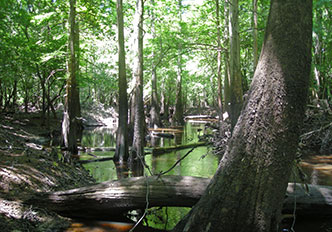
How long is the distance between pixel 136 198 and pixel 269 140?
7.08 feet

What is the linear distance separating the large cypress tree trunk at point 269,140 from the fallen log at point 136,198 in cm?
130

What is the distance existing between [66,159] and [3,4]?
911 centimetres

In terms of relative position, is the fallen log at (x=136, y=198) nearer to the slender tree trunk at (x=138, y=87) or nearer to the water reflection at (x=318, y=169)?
the water reflection at (x=318, y=169)

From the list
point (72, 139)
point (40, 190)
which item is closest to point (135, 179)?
point (40, 190)

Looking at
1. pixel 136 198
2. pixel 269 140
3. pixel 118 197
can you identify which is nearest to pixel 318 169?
pixel 136 198

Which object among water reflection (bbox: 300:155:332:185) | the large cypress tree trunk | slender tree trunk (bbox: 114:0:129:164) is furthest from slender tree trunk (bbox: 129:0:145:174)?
the large cypress tree trunk

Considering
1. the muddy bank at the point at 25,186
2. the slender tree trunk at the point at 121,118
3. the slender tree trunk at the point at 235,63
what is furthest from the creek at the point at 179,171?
the slender tree trunk at the point at 235,63

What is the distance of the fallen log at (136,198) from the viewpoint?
4016mm

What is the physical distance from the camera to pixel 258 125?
269 cm

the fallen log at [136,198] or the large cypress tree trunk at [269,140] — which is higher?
the large cypress tree trunk at [269,140]

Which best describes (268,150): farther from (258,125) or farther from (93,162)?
(93,162)

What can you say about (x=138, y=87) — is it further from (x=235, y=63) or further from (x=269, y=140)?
(x=269, y=140)

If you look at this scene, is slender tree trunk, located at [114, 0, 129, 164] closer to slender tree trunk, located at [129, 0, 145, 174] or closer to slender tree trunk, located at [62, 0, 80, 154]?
slender tree trunk, located at [129, 0, 145, 174]

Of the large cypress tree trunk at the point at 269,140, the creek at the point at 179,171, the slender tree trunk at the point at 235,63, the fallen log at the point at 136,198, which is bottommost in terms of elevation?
the creek at the point at 179,171
